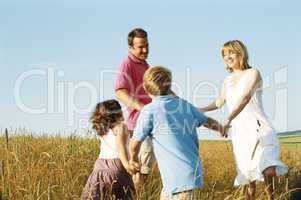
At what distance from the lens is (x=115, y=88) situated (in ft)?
18.3

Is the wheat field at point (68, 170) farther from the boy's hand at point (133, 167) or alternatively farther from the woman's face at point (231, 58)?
the woman's face at point (231, 58)

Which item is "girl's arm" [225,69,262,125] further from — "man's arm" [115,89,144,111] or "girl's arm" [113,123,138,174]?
"girl's arm" [113,123,138,174]

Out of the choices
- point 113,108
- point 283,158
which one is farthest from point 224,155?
point 113,108

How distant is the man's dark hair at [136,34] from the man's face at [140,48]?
0.03 metres

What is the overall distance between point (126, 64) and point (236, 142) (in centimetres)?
135

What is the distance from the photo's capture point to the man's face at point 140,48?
18.6 ft

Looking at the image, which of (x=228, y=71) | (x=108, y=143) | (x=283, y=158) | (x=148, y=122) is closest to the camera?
(x=148, y=122)

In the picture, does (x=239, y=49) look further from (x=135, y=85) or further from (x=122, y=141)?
(x=122, y=141)

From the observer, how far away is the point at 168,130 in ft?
13.5

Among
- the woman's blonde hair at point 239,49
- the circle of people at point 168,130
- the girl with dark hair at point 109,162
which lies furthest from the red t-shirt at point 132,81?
the woman's blonde hair at point 239,49

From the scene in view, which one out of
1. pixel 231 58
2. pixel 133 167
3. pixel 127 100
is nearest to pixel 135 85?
pixel 127 100

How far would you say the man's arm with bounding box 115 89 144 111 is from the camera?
210 inches

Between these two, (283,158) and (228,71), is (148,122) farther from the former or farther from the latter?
(283,158)

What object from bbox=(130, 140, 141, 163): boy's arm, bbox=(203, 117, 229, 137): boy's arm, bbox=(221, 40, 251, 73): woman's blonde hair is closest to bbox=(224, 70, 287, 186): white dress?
bbox=(221, 40, 251, 73): woman's blonde hair
